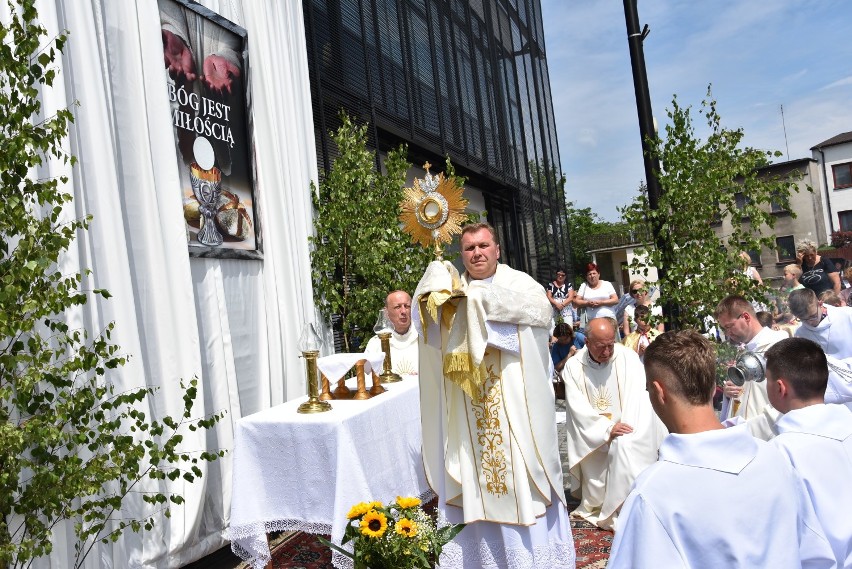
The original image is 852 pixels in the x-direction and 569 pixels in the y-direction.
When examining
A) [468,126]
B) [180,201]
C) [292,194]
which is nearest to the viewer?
[180,201]

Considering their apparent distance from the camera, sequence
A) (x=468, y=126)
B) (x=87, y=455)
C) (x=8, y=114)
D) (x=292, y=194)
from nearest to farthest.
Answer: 1. (x=8, y=114)
2. (x=87, y=455)
3. (x=292, y=194)
4. (x=468, y=126)

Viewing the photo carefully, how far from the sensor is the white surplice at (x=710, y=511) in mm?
1729

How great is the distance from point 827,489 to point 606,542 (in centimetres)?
297

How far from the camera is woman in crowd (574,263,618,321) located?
1025 centimetres

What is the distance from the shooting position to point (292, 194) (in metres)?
6.94

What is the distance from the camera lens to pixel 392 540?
2.75 metres

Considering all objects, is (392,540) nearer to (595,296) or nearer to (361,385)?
(361,385)

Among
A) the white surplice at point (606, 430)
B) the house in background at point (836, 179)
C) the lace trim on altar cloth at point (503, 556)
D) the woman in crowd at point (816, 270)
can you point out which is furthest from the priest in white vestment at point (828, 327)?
the house in background at point (836, 179)

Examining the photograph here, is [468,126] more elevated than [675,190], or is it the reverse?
[468,126]

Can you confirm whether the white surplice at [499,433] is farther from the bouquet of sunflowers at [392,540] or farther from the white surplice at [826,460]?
the white surplice at [826,460]

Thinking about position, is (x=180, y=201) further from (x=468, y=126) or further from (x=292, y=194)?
(x=468, y=126)

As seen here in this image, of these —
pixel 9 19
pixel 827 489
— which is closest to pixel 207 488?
pixel 9 19

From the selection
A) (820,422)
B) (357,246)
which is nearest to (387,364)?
(357,246)

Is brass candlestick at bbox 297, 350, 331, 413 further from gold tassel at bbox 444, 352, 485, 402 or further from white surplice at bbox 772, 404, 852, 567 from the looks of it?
white surplice at bbox 772, 404, 852, 567
